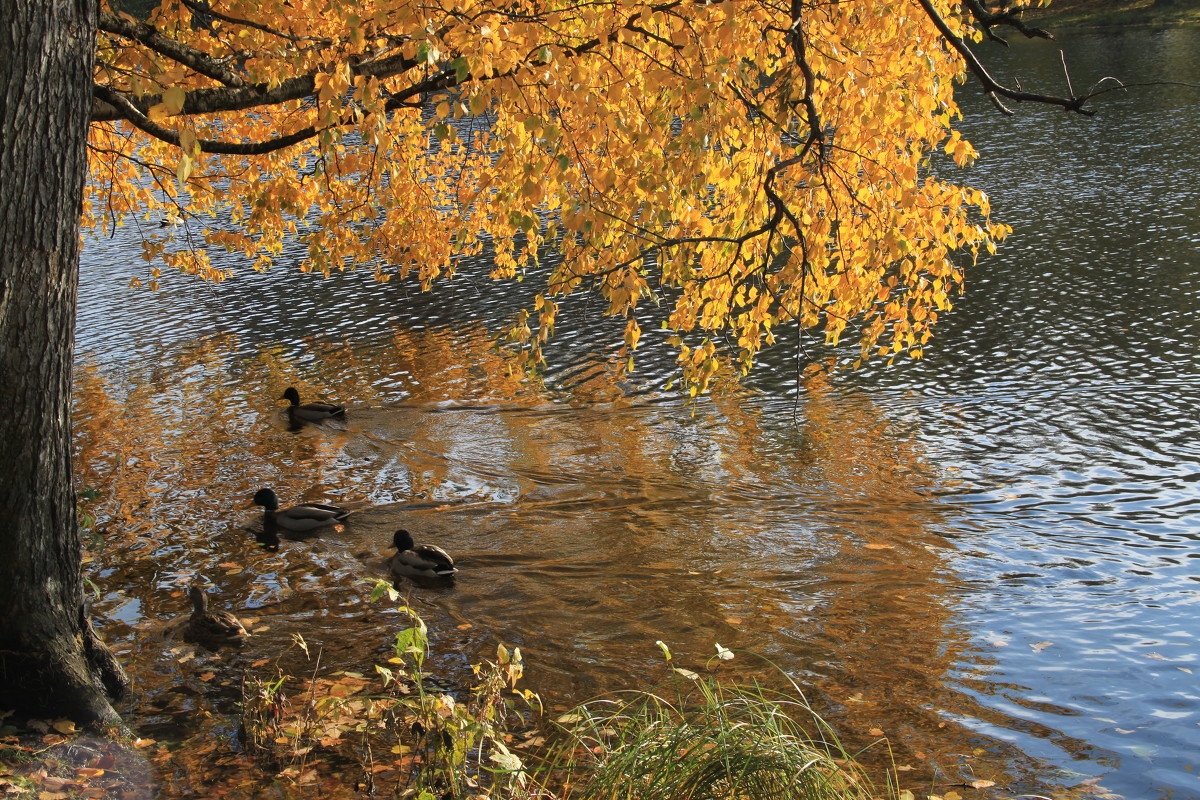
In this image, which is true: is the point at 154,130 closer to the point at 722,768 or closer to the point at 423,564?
the point at 423,564

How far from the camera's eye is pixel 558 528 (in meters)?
10.0

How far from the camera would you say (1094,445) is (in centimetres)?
1161

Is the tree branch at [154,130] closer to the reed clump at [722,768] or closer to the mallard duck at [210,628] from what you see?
the mallard duck at [210,628]

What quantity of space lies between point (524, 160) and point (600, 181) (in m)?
0.95

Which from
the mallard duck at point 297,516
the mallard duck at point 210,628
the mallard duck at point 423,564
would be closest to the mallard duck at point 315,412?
the mallard duck at point 297,516

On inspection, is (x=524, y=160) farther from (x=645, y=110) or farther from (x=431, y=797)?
(x=431, y=797)

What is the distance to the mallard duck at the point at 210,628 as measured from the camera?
7.21m

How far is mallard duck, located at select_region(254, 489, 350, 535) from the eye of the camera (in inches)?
394

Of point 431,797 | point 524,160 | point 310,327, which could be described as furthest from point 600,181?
point 310,327

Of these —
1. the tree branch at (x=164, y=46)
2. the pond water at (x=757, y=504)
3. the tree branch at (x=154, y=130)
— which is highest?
the tree branch at (x=164, y=46)

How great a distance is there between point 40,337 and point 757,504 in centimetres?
738

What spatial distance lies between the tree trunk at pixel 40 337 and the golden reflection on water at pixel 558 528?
1.27m

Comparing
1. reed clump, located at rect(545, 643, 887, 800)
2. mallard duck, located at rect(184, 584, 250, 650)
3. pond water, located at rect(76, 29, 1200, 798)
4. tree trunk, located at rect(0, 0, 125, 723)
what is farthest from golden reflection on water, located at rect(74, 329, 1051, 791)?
reed clump, located at rect(545, 643, 887, 800)

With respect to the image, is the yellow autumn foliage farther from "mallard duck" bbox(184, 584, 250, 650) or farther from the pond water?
"mallard duck" bbox(184, 584, 250, 650)
